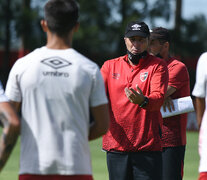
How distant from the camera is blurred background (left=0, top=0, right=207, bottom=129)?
37.7 m

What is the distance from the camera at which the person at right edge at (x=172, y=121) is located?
689cm

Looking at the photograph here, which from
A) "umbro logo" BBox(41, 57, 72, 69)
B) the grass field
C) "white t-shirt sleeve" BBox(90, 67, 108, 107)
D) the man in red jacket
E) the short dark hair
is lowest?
the grass field

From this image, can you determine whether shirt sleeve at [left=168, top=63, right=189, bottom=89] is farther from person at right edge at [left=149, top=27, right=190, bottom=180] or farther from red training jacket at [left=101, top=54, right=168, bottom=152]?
red training jacket at [left=101, top=54, right=168, bottom=152]

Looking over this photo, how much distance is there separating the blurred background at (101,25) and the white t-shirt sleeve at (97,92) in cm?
3007

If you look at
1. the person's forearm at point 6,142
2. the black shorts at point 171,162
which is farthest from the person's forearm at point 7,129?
the black shorts at point 171,162

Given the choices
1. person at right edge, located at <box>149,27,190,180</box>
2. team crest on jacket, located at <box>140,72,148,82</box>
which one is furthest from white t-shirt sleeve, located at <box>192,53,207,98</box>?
person at right edge, located at <box>149,27,190,180</box>

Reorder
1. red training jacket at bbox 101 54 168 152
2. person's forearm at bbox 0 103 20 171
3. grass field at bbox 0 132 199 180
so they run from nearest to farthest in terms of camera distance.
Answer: person's forearm at bbox 0 103 20 171
red training jacket at bbox 101 54 168 152
grass field at bbox 0 132 199 180

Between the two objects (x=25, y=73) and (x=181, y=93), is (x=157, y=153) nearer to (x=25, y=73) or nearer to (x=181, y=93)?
(x=181, y=93)

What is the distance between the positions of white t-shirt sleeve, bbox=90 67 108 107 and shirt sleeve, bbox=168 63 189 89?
281 centimetres

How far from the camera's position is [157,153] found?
5914 mm

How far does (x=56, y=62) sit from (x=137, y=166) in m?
2.16

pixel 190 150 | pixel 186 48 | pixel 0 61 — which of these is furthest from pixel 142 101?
pixel 186 48

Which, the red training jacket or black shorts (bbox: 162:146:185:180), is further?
black shorts (bbox: 162:146:185:180)

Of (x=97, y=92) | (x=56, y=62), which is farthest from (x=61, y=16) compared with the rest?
(x=97, y=92)
